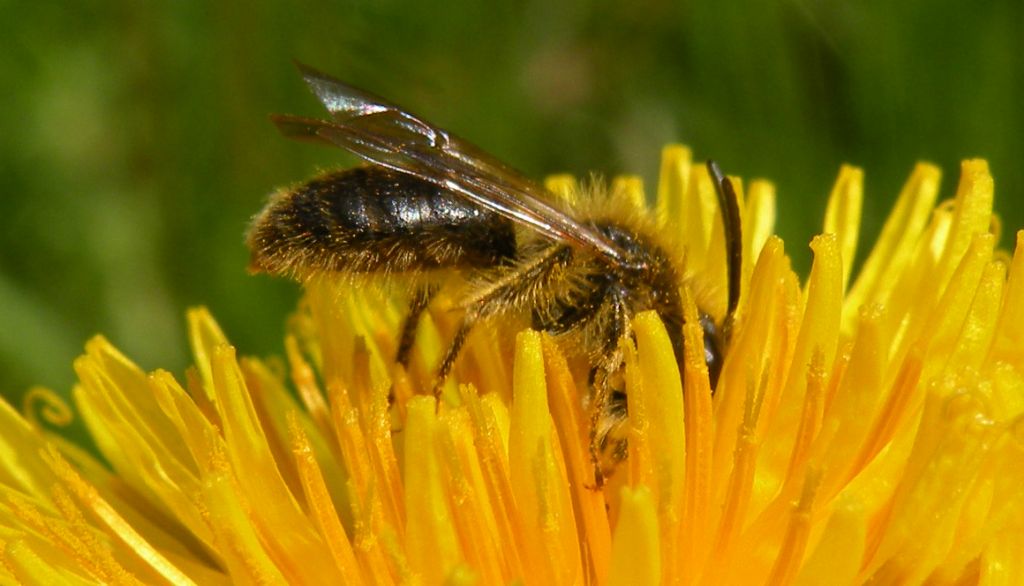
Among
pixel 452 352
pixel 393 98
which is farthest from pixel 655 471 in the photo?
pixel 393 98

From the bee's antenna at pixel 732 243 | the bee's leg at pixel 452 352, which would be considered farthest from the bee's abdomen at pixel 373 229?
the bee's antenna at pixel 732 243

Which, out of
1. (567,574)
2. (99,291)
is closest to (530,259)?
(567,574)

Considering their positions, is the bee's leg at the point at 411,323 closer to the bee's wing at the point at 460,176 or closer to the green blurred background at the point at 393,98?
the bee's wing at the point at 460,176

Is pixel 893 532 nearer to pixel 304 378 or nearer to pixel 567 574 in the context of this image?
pixel 567 574

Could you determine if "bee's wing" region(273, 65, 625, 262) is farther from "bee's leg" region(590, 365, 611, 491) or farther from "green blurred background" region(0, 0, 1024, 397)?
"green blurred background" region(0, 0, 1024, 397)

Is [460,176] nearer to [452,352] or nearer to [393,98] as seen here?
[452,352]

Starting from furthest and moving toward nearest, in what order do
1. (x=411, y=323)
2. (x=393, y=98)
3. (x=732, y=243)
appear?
(x=393, y=98) → (x=411, y=323) → (x=732, y=243)
